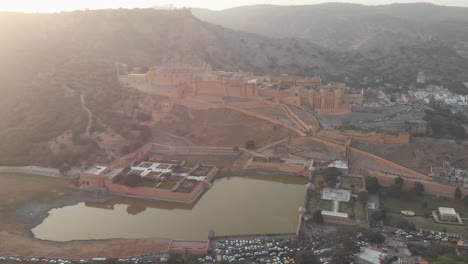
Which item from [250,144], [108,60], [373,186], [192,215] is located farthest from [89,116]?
[373,186]

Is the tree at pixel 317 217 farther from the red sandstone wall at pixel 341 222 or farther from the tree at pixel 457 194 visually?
the tree at pixel 457 194

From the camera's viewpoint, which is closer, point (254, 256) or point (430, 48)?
point (254, 256)

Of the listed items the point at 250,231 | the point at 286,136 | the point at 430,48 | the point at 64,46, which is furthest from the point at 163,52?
the point at 430,48

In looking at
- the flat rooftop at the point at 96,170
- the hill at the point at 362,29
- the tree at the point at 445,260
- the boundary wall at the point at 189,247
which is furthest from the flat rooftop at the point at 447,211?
the hill at the point at 362,29

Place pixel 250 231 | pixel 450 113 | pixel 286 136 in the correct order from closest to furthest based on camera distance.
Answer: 1. pixel 250 231
2. pixel 286 136
3. pixel 450 113

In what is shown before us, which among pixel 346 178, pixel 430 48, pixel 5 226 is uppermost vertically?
pixel 430 48

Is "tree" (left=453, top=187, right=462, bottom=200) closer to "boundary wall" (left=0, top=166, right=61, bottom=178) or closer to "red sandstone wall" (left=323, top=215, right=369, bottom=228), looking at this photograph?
"red sandstone wall" (left=323, top=215, right=369, bottom=228)

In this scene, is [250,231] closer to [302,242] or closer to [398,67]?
[302,242]
